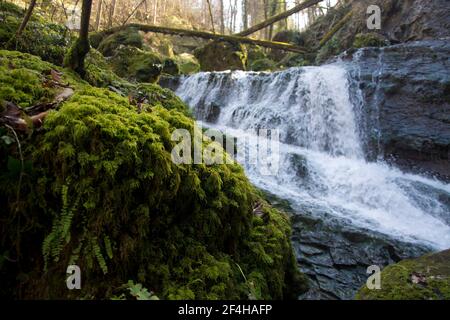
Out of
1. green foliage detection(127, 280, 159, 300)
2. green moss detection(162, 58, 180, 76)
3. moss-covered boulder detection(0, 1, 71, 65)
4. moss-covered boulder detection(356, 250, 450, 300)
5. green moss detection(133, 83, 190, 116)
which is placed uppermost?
green moss detection(162, 58, 180, 76)

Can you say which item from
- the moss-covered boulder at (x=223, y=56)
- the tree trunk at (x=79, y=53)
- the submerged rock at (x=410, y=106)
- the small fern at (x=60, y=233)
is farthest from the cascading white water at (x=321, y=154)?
the moss-covered boulder at (x=223, y=56)

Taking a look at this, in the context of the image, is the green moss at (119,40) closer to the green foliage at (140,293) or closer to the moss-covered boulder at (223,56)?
the moss-covered boulder at (223,56)

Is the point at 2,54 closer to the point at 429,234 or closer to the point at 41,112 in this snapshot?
the point at 41,112

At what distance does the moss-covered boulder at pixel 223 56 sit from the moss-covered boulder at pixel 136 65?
822cm

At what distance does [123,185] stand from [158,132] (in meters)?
0.52

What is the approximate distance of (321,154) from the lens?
9562 millimetres

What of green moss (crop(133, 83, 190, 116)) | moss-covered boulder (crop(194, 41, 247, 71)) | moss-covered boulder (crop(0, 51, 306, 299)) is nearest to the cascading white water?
green moss (crop(133, 83, 190, 116))

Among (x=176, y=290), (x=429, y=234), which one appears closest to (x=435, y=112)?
(x=429, y=234)

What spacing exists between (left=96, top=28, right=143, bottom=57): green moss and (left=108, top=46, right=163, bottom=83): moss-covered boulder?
110 inches

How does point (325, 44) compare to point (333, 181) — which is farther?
point (325, 44)

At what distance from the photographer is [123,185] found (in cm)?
206

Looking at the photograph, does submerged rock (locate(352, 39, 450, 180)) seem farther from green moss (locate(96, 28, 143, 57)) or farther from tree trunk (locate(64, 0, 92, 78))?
green moss (locate(96, 28, 143, 57))

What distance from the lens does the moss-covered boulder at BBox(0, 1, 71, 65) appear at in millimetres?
3967

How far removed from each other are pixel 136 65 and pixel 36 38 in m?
7.15
